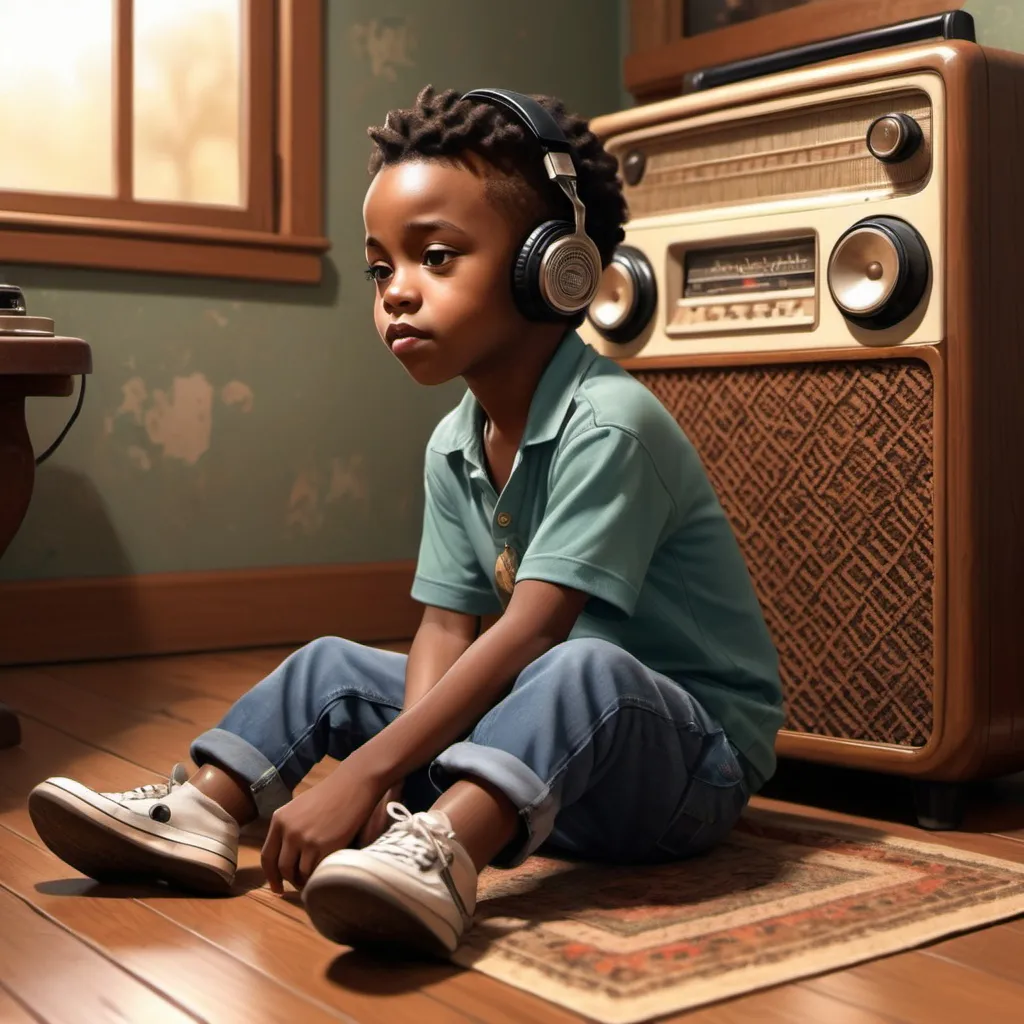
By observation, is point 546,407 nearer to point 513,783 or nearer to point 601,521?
point 601,521

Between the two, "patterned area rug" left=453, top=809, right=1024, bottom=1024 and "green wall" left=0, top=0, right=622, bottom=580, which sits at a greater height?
"green wall" left=0, top=0, right=622, bottom=580

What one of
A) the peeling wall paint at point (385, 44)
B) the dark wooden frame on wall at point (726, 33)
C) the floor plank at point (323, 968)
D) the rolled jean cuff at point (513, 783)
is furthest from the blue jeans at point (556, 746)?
the peeling wall paint at point (385, 44)

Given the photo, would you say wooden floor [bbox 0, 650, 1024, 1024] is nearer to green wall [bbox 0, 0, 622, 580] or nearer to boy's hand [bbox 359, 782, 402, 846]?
boy's hand [bbox 359, 782, 402, 846]

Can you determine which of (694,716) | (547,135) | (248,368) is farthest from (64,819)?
(248,368)

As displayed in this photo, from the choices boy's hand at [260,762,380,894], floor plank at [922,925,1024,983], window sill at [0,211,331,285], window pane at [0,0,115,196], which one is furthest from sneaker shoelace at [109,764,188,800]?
window pane at [0,0,115,196]

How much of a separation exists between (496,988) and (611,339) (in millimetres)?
858

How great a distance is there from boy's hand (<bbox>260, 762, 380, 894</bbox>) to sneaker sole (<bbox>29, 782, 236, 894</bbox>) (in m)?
0.10

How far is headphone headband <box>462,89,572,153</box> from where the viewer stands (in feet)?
3.48

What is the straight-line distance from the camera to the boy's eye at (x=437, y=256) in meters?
1.06

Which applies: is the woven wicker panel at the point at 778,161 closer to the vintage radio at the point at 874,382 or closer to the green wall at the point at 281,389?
the vintage radio at the point at 874,382

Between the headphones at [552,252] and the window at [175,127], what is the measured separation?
1.35m

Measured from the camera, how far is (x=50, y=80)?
8.06 ft

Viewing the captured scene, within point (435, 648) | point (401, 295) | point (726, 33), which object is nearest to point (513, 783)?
point (435, 648)

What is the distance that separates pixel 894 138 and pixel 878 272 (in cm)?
12
